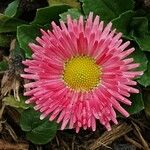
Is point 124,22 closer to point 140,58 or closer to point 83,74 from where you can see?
point 140,58

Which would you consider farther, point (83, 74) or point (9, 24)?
point (9, 24)

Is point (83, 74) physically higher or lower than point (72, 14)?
lower

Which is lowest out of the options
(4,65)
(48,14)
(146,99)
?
(146,99)

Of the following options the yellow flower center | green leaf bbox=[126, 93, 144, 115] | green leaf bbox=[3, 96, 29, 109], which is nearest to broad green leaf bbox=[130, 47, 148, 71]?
green leaf bbox=[126, 93, 144, 115]

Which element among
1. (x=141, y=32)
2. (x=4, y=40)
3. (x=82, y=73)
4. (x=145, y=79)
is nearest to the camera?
(x=82, y=73)

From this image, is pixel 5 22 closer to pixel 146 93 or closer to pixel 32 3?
pixel 32 3

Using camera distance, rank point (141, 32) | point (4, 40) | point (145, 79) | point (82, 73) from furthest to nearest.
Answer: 1. point (4, 40)
2. point (141, 32)
3. point (145, 79)
4. point (82, 73)

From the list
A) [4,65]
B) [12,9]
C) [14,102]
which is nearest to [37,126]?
[14,102]
